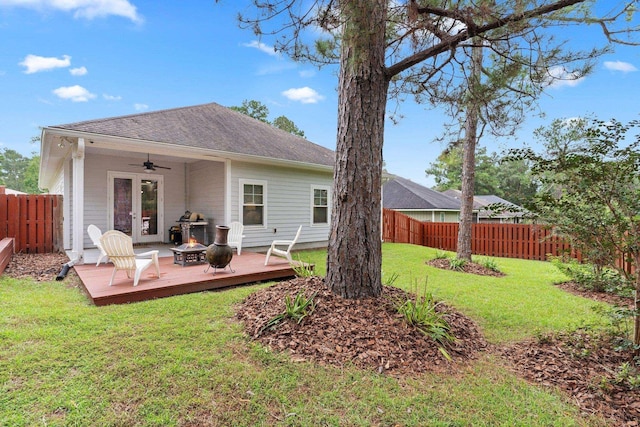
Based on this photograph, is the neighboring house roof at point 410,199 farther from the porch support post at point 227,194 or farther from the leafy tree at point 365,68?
the leafy tree at point 365,68

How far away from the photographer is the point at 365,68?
3645 millimetres

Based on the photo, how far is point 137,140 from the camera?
673 cm

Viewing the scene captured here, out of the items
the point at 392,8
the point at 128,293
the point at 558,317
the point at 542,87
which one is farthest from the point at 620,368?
the point at 128,293

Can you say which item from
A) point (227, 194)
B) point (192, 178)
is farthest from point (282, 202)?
point (192, 178)

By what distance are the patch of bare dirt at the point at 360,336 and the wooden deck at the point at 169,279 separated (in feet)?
5.31

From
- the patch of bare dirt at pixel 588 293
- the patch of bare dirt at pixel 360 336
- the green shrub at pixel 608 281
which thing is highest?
the green shrub at pixel 608 281

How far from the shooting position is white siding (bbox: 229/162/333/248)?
8.69 m

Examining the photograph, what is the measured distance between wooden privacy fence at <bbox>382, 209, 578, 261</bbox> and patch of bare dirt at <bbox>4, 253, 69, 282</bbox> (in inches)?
434

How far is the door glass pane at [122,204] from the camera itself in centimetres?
894

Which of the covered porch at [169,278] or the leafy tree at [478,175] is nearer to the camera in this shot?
the covered porch at [169,278]

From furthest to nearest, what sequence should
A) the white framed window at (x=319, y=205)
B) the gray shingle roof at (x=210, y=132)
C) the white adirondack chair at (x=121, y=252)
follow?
the white framed window at (x=319, y=205)
the gray shingle roof at (x=210, y=132)
the white adirondack chair at (x=121, y=252)

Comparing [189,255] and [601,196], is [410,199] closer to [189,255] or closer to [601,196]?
[189,255]

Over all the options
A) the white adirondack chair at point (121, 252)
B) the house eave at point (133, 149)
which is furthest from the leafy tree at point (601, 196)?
the house eave at point (133, 149)

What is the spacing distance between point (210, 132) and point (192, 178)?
1837mm
